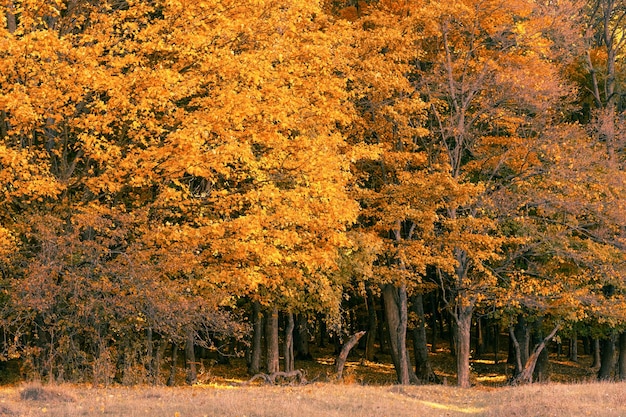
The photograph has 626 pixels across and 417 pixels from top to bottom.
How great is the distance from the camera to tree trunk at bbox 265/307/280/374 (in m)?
29.3

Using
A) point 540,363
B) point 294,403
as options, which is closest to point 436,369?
point 540,363

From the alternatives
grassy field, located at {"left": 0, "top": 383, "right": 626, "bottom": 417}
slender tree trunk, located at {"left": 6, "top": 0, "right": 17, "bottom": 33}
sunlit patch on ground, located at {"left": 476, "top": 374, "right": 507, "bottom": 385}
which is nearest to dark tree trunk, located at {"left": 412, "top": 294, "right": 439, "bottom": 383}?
sunlit patch on ground, located at {"left": 476, "top": 374, "right": 507, "bottom": 385}

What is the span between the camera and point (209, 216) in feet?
78.4

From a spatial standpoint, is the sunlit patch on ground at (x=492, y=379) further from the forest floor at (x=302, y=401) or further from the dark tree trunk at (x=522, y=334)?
the forest floor at (x=302, y=401)

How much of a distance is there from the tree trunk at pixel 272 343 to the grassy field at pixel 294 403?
27.4 ft

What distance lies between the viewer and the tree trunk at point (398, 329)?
106 feet

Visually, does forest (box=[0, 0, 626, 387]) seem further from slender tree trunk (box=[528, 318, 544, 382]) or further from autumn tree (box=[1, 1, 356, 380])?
slender tree trunk (box=[528, 318, 544, 382])

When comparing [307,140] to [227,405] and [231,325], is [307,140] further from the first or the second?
[227,405]

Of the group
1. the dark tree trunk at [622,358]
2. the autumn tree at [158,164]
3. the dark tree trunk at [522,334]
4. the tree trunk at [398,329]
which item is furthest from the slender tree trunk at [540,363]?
the autumn tree at [158,164]

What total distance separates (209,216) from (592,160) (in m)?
15.0

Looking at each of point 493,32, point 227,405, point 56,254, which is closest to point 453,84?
point 493,32

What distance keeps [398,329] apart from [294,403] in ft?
55.1

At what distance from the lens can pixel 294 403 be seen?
1653 cm

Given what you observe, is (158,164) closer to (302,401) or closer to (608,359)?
(302,401)
